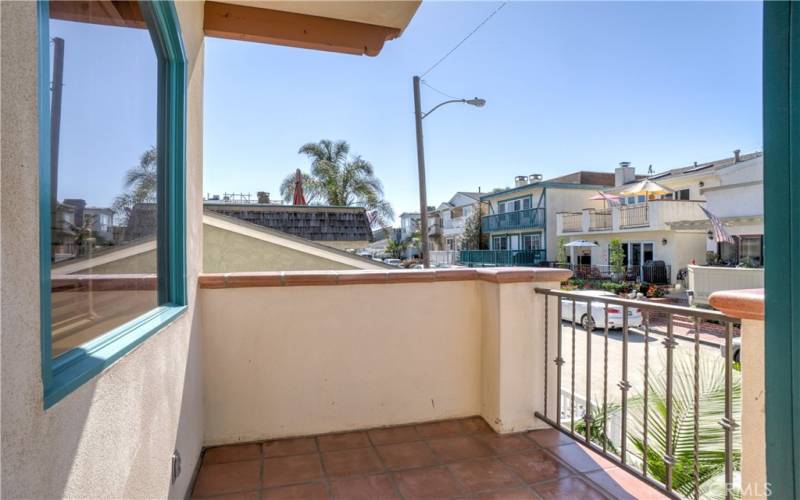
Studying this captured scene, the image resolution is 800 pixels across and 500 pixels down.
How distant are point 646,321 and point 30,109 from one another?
2106mm

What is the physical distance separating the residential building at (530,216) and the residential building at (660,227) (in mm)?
1167

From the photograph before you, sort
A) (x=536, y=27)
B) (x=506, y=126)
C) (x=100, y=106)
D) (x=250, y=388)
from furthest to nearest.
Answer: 1. (x=506, y=126)
2. (x=536, y=27)
3. (x=250, y=388)
4. (x=100, y=106)

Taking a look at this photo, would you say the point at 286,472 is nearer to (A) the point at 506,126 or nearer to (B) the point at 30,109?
(B) the point at 30,109

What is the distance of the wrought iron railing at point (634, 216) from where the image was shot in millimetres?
15672

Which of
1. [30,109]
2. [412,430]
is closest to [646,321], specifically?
[412,430]

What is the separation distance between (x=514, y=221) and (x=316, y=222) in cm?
1704

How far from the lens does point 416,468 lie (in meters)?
2.15

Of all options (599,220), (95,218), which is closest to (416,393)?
(95,218)

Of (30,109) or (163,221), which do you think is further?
(163,221)

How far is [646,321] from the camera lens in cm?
180

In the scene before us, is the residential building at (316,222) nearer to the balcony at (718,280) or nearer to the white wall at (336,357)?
the white wall at (336,357)

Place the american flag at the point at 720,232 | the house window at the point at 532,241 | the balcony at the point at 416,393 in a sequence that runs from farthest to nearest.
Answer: the house window at the point at 532,241, the american flag at the point at 720,232, the balcony at the point at 416,393

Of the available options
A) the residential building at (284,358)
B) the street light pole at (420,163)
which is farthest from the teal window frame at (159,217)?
the street light pole at (420,163)

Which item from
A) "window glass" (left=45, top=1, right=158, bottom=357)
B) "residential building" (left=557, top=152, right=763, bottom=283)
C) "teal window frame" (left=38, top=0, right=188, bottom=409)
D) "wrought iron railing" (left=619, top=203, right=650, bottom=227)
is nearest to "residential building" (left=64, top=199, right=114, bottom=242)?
"window glass" (left=45, top=1, right=158, bottom=357)
